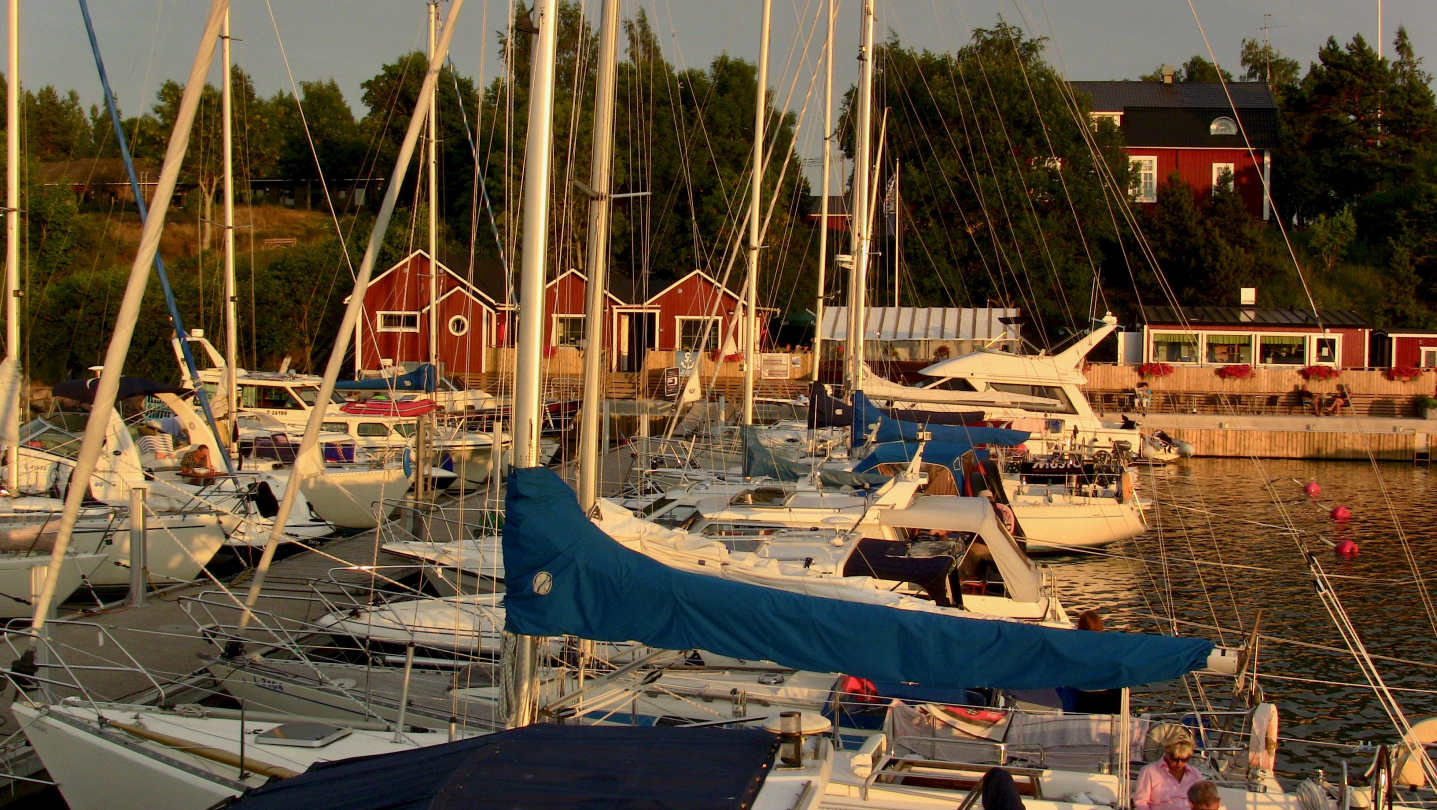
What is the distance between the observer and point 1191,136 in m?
59.2

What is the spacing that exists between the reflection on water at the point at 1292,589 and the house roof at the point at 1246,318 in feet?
35.8

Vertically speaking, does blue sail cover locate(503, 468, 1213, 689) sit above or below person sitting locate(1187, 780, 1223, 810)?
above

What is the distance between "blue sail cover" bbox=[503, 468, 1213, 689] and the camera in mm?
7109

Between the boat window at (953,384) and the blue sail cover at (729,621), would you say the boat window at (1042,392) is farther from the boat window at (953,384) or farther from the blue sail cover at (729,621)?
the blue sail cover at (729,621)

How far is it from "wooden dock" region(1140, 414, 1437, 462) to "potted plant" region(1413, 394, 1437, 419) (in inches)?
25.0

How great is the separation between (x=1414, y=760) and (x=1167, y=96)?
2354 inches

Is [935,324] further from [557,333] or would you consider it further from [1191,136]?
[1191,136]

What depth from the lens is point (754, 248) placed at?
20531mm

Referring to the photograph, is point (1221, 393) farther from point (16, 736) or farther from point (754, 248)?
point (16, 736)

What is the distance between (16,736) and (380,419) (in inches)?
723

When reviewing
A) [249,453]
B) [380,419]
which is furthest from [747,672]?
[380,419]

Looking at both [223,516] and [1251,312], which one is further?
[1251,312]

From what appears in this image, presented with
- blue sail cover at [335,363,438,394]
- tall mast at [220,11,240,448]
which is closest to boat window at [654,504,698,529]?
tall mast at [220,11,240,448]

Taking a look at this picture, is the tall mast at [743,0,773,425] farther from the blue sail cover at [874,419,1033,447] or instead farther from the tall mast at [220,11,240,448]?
the tall mast at [220,11,240,448]
